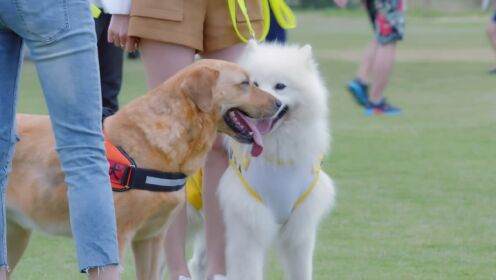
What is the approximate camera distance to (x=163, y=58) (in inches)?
183

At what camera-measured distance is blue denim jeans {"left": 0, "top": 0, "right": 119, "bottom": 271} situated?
3283 mm

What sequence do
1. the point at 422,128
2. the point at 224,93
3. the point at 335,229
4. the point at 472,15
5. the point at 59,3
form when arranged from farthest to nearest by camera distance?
1. the point at 472,15
2. the point at 422,128
3. the point at 335,229
4. the point at 224,93
5. the point at 59,3

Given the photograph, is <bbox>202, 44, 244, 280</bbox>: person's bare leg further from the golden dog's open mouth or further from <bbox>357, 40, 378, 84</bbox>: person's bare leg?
<bbox>357, 40, 378, 84</bbox>: person's bare leg

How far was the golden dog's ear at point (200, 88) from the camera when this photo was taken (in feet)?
13.6

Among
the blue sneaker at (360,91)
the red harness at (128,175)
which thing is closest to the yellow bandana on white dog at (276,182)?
the red harness at (128,175)

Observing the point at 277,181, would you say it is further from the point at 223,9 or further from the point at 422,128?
the point at 422,128

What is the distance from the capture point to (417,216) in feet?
21.5

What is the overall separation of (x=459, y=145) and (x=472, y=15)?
77.3 feet

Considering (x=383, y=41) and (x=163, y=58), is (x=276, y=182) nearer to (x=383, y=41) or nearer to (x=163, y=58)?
(x=163, y=58)

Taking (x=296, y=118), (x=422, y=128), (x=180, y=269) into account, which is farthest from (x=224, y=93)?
(x=422, y=128)

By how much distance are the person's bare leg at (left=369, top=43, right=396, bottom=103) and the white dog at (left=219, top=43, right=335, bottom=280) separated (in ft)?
23.0

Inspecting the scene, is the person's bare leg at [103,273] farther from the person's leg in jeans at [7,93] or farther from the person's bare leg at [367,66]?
the person's bare leg at [367,66]

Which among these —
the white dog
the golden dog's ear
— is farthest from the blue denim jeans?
the white dog

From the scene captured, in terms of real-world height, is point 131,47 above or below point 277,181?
above
